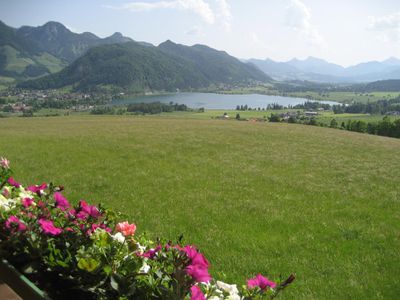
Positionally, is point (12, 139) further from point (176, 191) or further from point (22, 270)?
point (22, 270)

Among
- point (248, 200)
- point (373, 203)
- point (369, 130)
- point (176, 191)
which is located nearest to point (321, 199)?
point (373, 203)

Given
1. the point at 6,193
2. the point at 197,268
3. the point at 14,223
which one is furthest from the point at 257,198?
the point at 197,268

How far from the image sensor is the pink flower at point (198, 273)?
7.89 ft

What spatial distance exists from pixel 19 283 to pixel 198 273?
1645mm

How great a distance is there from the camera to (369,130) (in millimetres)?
60531

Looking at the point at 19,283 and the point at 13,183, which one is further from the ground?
the point at 13,183

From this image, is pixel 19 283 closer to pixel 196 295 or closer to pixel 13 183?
pixel 196 295

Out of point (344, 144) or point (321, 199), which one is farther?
point (344, 144)

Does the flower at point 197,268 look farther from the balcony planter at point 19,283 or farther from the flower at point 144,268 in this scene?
the balcony planter at point 19,283

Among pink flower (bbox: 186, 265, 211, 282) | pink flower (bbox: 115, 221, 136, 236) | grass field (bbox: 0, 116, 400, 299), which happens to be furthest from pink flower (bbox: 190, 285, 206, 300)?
grass field (bbox: 0, 116, 400, 299)

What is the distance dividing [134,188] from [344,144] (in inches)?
746

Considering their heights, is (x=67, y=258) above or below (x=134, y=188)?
above

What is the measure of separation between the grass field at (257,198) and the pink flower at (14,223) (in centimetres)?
253

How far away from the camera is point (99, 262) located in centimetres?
278
